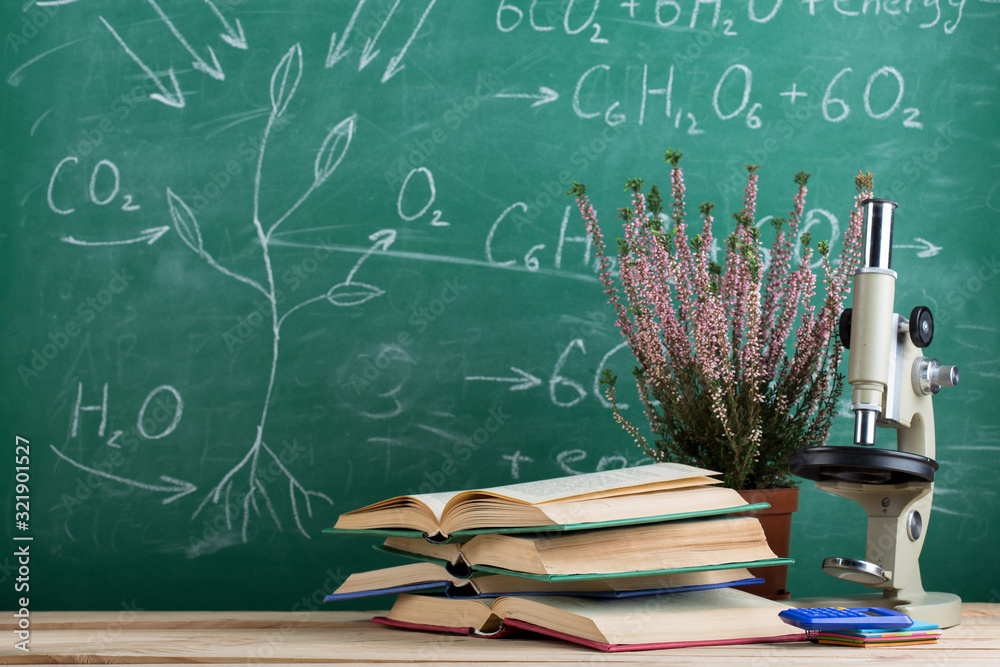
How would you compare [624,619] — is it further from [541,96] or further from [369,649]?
[541,96]

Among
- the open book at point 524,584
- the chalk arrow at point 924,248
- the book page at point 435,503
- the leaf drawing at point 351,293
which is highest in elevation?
the chalk arrow at point 924,248

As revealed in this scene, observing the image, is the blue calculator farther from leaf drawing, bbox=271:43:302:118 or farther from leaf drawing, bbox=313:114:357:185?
leaf drawing, bbox=271:43:302:118

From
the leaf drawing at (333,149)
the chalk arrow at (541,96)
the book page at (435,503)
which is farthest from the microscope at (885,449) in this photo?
the leaf drawing at (333,149)

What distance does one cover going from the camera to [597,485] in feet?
2.91

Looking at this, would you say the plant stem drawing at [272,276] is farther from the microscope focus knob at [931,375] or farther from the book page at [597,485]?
the microscope focus knob at [931,375]

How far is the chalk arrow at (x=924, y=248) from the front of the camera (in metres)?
1.52

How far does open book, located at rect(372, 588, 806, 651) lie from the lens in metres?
0.80

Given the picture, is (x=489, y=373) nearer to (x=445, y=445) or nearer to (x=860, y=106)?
(x=445, y=445)

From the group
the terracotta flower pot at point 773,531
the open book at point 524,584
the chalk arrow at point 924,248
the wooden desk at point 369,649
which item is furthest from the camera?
the chalk arrow at point 924,248

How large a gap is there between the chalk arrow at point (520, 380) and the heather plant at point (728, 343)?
0.97ft

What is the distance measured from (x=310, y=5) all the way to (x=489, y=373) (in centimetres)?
75

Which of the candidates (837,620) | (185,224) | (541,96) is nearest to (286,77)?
(185,224)

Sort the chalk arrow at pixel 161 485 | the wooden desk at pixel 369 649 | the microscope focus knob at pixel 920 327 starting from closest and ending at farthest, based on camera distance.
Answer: the wooden desk at pixel 369 649
the microscope focus knob at pixel 920 327
the chalk arrow at pixel 161 485

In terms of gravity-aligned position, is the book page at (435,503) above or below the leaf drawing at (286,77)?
below
